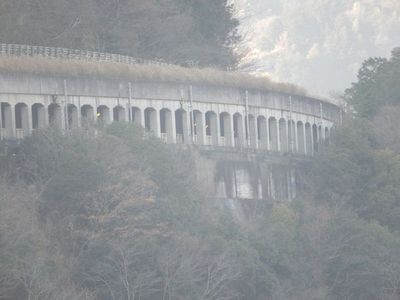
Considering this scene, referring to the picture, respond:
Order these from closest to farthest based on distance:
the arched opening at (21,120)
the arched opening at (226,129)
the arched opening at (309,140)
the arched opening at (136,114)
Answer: the arched opening at (21,120)
the arched opening at (136,114)
the arched opening at (226,129)
the arched opening at (309,140)

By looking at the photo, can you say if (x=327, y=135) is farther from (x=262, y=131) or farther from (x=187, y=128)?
(x=187, y=128)

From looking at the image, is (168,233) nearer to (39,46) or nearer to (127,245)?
(127,245)

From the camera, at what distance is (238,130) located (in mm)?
86000

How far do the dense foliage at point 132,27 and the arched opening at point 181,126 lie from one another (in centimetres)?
1053

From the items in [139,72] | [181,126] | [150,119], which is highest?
[139,72]

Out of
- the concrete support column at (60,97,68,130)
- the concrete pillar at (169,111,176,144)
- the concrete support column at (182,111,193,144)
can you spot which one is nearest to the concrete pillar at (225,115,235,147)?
the concrete support column at (182,111,193,144)

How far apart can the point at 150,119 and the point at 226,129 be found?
5246 millimetres

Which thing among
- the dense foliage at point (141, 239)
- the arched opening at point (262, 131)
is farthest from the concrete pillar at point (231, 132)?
the dense foliage at point (141, 239)

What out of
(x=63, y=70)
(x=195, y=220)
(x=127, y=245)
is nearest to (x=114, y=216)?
(x=127, y=245)

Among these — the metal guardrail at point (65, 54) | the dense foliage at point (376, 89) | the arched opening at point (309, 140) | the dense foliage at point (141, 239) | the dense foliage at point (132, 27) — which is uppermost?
the dense foliage at point (132, 27)

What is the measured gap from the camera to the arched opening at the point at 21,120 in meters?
75.2

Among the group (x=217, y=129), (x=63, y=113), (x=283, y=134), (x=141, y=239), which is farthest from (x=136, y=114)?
(x=141, y=239)

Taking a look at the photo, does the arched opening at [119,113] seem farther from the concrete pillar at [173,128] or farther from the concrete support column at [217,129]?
the concrete support column at [217,129]

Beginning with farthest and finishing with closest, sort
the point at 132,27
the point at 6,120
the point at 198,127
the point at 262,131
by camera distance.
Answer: the point at 132,27 < the point at 262,131 < the point at 198,127 < the point at 6,120
